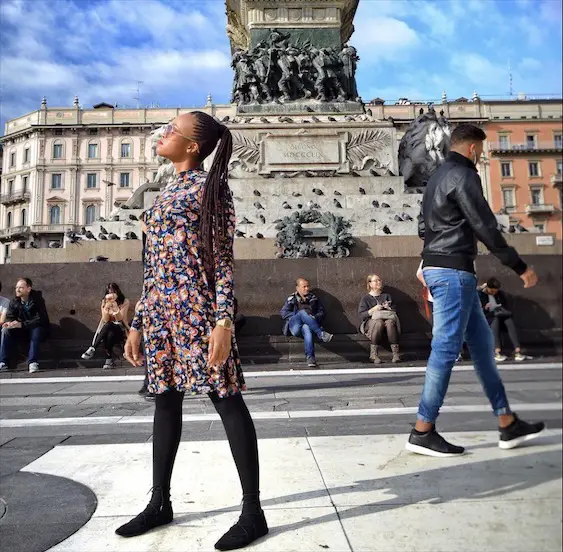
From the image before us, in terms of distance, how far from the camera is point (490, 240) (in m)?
0.55

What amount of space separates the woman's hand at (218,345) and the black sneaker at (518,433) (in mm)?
735

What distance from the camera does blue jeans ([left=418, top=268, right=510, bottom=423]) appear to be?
2.17 feet

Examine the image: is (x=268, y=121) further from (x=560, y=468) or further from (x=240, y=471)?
(x=560, y=468)

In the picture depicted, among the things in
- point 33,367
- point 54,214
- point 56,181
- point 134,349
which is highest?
point 56,181

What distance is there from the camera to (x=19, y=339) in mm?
5066

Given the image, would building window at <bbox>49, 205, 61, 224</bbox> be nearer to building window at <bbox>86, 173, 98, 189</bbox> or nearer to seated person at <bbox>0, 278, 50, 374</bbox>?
building window at <bbox>86, 173, 98, 189</bbox>

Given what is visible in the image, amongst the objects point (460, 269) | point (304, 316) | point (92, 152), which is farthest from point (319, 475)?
point (304, 316)

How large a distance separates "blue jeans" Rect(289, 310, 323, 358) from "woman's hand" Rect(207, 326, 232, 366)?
412cm

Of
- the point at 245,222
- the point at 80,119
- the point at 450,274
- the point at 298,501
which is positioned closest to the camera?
the point at 450,274

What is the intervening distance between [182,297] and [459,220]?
0.80 metres

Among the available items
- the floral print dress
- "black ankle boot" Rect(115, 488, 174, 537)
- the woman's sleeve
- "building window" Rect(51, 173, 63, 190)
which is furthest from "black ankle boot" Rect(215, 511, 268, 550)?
"building window" Rect(51, 173, 63, 190)

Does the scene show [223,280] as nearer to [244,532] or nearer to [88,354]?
[244,532]

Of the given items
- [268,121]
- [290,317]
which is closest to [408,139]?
[268,121]

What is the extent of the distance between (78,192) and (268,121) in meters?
6.94
